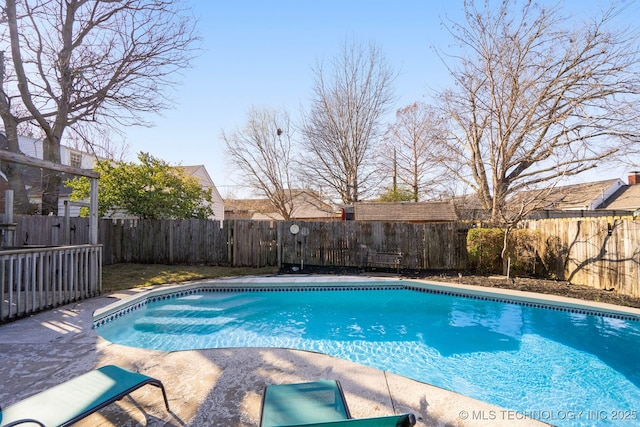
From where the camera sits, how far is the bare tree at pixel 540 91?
9.80 m

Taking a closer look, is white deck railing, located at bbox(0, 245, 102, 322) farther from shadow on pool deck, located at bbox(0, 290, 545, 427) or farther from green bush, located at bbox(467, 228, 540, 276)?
green bush, located at bbox(467, 228, 540, 276)

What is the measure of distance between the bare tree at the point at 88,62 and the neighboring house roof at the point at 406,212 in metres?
10.1

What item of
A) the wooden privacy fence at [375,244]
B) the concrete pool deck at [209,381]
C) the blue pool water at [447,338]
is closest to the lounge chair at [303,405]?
→ the concrete pool deck at [209,381]

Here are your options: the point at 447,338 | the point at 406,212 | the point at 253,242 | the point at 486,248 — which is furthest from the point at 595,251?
the point at 253,242

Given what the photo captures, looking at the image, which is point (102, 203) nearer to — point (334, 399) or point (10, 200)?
point (10, 200)

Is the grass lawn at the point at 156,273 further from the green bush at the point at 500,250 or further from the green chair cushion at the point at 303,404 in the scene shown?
the green chair cushion at the point at 303,404

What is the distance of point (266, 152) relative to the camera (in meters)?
20.9

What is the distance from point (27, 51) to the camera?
30.8ft

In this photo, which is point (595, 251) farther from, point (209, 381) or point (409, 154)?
point (409, 154)

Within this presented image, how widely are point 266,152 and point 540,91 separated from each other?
1515cm

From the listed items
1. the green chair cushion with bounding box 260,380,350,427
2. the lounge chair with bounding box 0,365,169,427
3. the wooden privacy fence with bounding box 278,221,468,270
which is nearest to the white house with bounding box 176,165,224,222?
the wooden privacy fence with bounding box 278,221,468,270

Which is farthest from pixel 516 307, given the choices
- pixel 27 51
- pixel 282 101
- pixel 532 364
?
pixel 282 101

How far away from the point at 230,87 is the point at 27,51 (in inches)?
239

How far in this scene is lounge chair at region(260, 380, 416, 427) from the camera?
2.01m
